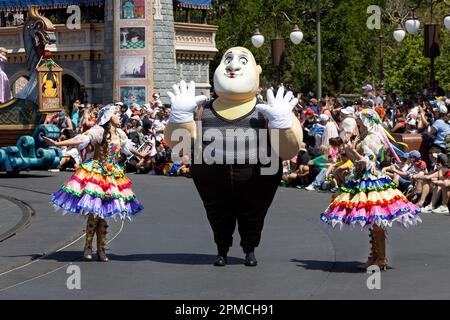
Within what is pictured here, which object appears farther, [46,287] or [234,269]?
[234,269]

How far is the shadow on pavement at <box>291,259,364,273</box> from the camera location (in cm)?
1080

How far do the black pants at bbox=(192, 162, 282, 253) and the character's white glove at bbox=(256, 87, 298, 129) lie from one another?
497 millimetres

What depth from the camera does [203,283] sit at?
10.1 meters

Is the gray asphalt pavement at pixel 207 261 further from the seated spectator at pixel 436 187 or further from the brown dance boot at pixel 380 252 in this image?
the seated spectator at pixel 436 187

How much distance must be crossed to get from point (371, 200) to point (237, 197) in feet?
4.45

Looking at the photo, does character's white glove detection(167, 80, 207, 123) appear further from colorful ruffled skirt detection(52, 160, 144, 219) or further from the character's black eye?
colorful ruffled skirt detection(52, 160, 144, 219)

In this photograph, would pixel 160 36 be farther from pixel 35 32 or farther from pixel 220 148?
pixel 220 148

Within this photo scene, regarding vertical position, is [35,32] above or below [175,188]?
above

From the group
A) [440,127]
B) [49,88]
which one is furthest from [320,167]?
[49,88]

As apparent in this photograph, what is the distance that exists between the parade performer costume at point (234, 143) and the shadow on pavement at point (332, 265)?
0.51 m

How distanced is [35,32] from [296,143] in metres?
14.5

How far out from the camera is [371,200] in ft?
34.7

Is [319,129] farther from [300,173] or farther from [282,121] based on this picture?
[282,121]

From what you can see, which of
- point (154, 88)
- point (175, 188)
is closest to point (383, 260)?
point (175, 188)
